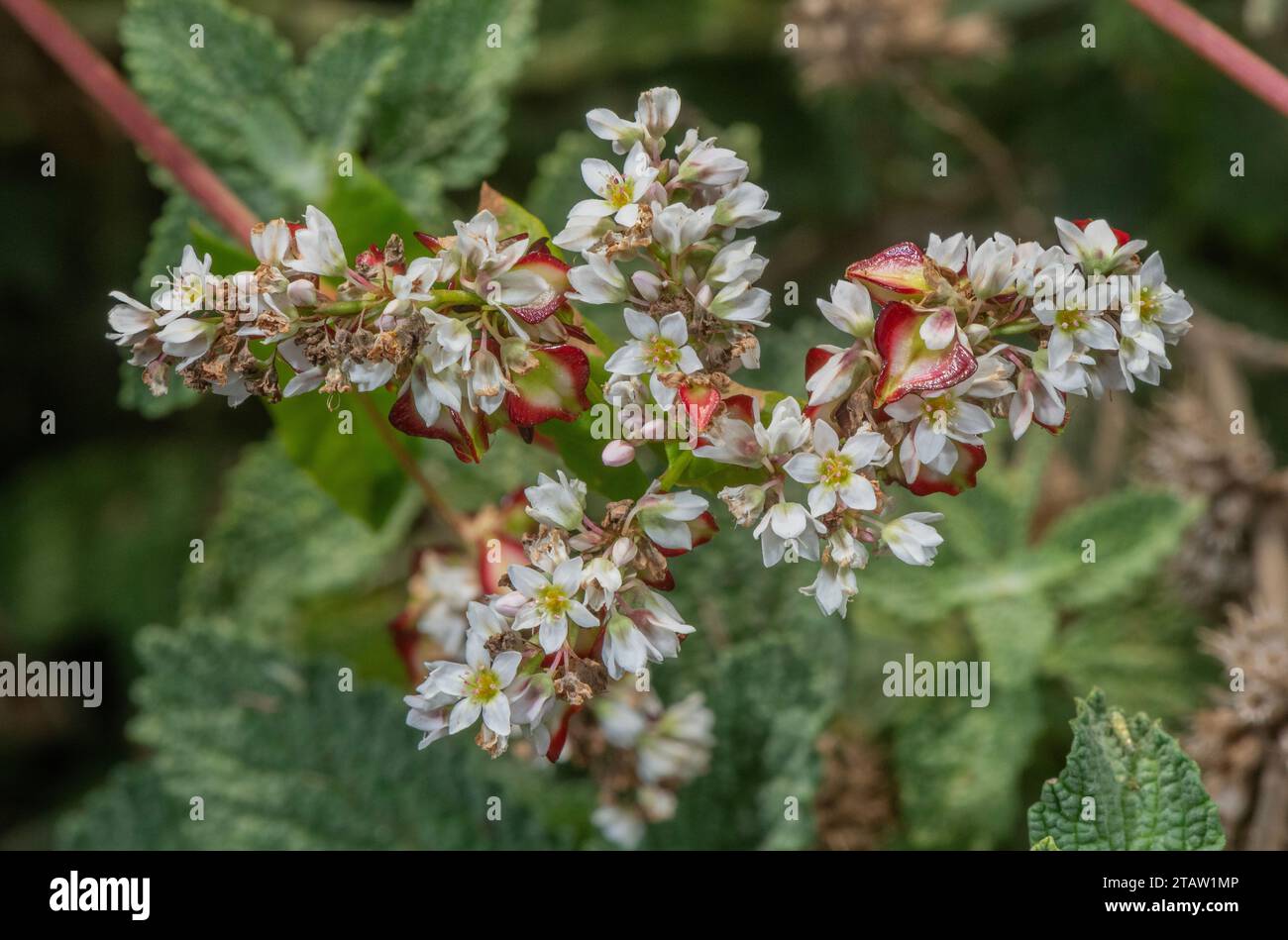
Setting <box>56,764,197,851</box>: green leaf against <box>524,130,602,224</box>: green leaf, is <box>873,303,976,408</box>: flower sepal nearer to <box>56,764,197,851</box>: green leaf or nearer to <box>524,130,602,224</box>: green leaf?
<box>524,130,602,224</box>: green leaf

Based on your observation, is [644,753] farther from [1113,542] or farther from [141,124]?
[141,124]

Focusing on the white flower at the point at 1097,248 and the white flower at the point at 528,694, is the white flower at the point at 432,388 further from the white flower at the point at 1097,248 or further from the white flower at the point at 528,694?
the white flower at the point at 1097,248

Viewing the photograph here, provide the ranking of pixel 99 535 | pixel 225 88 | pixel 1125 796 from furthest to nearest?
pixel 99 535
pixel 225 88
pixel 1125 796

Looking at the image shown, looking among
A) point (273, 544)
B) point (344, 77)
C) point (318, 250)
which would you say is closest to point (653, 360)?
point (318, 250)

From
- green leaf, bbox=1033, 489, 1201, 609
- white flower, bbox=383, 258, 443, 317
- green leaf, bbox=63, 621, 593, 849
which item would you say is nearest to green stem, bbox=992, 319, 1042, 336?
white flower, bbox=383, 258, 443, 317

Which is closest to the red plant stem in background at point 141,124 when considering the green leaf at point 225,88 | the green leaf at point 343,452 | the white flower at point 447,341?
the green leaf at point 225,88
